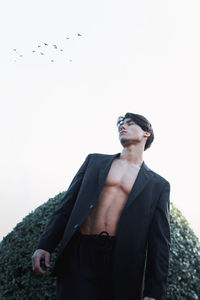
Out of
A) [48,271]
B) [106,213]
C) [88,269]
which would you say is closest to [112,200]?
[106,213]

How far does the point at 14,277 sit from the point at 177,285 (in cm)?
209

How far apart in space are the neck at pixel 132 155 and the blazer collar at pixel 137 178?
0.07 meters

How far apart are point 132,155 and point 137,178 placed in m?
0.35

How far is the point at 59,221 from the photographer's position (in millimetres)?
3484

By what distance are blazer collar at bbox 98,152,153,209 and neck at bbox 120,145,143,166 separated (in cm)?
7

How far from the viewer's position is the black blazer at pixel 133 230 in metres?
3.17

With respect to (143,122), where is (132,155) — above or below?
below

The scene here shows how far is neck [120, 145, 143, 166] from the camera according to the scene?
12.6 feet

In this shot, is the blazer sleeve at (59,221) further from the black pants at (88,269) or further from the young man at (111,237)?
the black pants at (88,269)

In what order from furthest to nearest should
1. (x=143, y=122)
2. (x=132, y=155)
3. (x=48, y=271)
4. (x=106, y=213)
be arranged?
(x=48, y=271), (x=143, y=122), (x=132, y=155), (x=106, y=213)

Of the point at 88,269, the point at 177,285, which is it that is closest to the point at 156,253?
the point at 88,269

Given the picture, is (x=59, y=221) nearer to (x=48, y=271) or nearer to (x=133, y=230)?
(x=133, y=230)

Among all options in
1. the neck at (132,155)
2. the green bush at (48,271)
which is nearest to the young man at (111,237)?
the neck at (132,155)

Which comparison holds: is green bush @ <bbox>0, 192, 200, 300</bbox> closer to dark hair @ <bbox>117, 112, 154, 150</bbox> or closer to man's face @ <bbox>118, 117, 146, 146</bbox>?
dark hair @ <bbox>117, 112, 154, 150</bbox>
